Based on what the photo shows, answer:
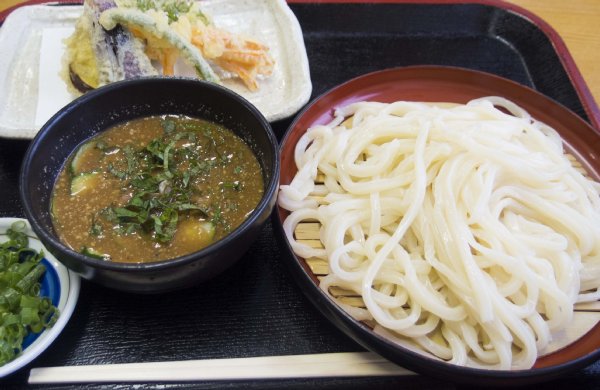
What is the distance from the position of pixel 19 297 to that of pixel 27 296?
0.02 m

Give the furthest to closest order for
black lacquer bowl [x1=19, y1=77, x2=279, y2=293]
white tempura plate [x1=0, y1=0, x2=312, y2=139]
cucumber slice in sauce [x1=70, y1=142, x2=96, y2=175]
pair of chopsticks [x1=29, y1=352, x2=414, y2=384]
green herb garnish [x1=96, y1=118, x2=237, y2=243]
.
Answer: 1. white tempura plate [x1=0, y1=0, x2=312, y2=139]
2. cucumber slice in sauce [x1=70, y1=142, x2=96, y2=175]
3. green herb garnish [x1=96, y1=118, x2=237, y2=243]
4. pair of chopsticks [x1=29, y1=352, x2=414, y2=384]
5. black lacquer bowl [x1=19, y1=77, x2=279, y2=293]

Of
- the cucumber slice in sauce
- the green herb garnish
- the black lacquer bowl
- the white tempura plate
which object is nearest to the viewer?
the black lacquer bowl

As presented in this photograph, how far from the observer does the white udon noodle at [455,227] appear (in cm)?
151

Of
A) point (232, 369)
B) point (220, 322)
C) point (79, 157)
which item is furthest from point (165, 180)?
point (232, 369)

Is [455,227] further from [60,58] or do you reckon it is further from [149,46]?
[60,58]

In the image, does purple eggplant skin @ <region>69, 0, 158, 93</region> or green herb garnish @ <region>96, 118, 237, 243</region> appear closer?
green herb garnish @ <region>96, 118, 237, 243</region>

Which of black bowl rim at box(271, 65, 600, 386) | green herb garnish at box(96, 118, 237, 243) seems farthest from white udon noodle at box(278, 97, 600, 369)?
green herb garnish at box(96, 118, 237, 243)

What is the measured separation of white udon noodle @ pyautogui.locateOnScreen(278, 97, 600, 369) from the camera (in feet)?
4.97

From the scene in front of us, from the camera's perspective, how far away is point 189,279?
1.46 m

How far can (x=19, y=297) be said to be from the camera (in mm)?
1497

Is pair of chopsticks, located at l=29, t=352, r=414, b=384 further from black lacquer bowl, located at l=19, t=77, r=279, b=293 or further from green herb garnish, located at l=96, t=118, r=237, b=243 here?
green herb garnish, located at l=96, t=118, r=237, b=243

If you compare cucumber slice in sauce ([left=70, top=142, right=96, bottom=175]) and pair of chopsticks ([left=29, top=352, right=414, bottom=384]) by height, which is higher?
Result: cucumber slice in sauce ([left=70, top=142, right=96, bottom=175])

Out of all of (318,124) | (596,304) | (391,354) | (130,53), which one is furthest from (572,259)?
(130,53)

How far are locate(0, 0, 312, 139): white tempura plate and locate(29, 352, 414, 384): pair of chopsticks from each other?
116 cm
